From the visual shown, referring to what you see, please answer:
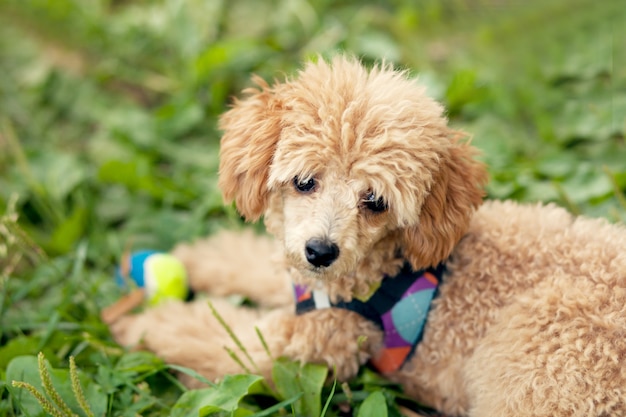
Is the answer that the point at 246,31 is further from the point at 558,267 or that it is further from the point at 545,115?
the point at 558,267

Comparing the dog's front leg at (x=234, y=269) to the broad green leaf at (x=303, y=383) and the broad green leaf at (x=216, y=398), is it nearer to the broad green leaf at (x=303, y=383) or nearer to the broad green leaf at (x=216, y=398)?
the broad green leaf at (x=303, y=383)

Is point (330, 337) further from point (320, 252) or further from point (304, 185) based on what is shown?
point (304, 185)

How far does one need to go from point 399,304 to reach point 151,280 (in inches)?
64.3

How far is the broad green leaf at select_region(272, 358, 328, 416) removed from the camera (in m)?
2.76

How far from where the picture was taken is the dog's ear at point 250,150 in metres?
2.59

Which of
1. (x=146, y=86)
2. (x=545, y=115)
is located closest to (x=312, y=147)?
(x=545, y=115)

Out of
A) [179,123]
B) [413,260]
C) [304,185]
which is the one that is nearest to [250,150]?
[304,185]

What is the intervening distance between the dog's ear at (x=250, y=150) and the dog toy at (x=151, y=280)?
990mm

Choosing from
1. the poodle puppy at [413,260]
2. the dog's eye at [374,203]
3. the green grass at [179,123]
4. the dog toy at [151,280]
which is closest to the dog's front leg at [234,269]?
the dog toy at [151,280]

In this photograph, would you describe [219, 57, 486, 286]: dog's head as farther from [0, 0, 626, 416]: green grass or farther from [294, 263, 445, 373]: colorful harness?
[0, 0, 626, 416]: green grass

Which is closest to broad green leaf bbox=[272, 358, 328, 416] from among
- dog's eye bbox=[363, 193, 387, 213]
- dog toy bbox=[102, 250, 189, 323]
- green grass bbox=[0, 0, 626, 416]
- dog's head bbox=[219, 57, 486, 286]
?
green grass bbox=[0, 0, 626, 416]

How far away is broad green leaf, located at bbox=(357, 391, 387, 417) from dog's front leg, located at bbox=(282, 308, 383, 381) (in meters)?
0.22

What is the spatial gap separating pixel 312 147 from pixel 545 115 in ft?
9.58

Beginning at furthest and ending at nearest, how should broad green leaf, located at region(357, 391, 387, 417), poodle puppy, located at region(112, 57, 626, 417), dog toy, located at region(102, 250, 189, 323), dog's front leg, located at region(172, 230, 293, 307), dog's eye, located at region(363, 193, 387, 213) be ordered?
dog's front leg, located at region(172, 230, 293, 307)
dog toy, located at region(102, 250, 189, 323)
broad green leaf, located at region(357, 391, 387, 417)
dog's eye, located at region(363, 193, 387, 213)
poodle puppy, located at region(112, 57, 626, 417)
